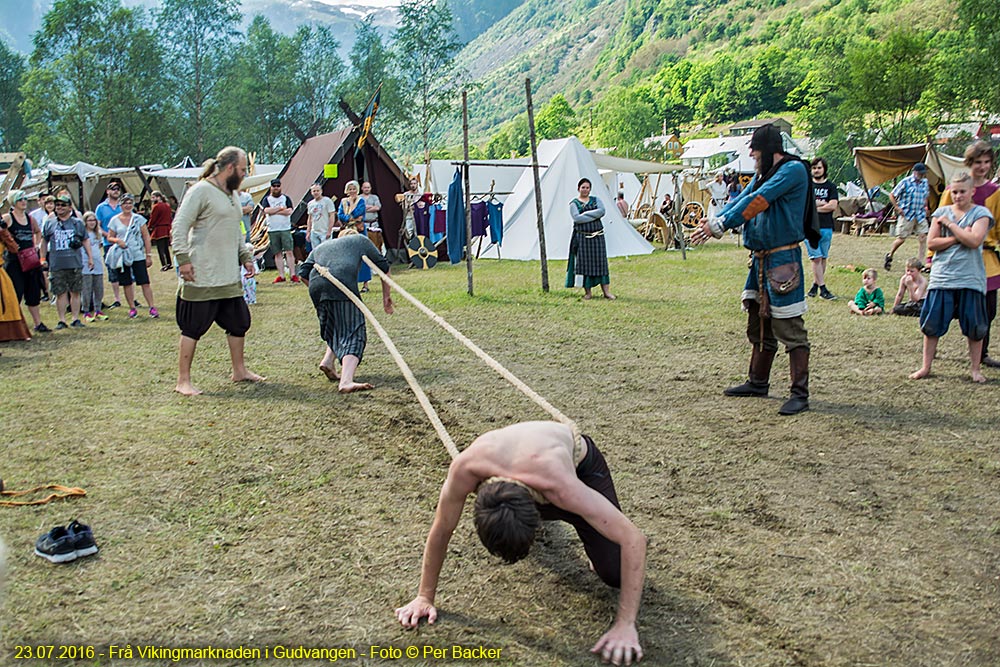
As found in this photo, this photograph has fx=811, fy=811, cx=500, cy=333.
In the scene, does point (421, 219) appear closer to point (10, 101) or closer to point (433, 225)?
point (433, 225)

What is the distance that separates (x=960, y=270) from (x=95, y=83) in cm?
4500

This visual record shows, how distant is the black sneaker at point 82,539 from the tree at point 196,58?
4450 centimetres

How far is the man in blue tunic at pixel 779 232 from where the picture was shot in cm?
532

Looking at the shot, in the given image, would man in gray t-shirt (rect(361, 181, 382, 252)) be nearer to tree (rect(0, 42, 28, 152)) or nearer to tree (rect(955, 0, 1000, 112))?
tree (rect(955, 0, 1000, 112))

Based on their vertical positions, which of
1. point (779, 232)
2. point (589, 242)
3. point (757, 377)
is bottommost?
point (757, 377)

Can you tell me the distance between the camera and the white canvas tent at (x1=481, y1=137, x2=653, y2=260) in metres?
16.4

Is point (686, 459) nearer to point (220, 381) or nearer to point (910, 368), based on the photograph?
point (910, 368)

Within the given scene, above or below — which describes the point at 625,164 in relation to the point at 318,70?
below

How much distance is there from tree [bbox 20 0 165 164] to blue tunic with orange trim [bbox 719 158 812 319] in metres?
43.2

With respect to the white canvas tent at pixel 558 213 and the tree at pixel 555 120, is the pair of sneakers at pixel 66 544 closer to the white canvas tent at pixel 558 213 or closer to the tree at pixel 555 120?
the white canvas tent at pixel 558 213

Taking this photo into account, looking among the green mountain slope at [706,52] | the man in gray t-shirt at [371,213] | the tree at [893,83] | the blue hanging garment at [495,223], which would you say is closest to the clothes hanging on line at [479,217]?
the blue hanging garment at [495,223]

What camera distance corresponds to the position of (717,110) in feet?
336

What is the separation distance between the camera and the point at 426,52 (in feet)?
149

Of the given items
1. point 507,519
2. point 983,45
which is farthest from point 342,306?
point 983,45
